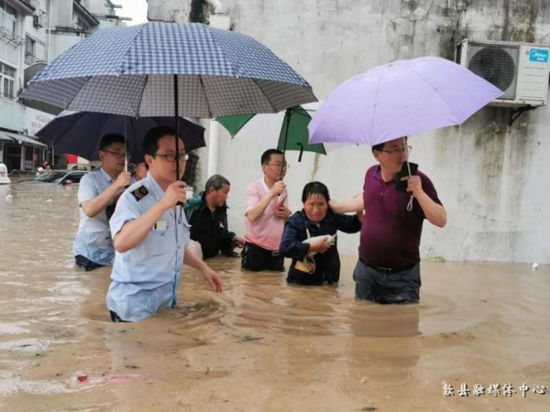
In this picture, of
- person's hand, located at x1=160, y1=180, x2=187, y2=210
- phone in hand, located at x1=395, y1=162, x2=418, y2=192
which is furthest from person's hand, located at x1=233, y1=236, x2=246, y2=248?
person's hand, located at x1=160, y1=180, x2=187, y2=210

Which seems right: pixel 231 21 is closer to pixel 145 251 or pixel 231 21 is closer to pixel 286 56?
pixel 286 56

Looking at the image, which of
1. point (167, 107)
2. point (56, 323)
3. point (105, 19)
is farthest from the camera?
point (105, 19)

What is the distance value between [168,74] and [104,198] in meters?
2.06

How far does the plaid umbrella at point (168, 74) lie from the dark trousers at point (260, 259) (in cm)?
190

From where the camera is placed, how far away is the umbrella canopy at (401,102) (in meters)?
3.25

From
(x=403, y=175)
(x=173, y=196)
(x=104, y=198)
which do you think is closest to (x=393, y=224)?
(x=403, y=175)

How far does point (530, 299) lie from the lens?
5.36 meters

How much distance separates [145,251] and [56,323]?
0.90 metres

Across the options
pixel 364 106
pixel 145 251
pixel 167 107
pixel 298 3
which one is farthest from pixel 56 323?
pixel 298 3

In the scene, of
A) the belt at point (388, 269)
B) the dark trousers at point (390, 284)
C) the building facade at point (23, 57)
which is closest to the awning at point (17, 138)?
the building facade at point (23, 57)

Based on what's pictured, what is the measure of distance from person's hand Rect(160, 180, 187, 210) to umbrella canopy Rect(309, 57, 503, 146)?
3.08 ft

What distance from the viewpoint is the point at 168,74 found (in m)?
3.33

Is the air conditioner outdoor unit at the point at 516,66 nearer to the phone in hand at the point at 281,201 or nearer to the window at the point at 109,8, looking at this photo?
the phone in hand at the point at 281,201

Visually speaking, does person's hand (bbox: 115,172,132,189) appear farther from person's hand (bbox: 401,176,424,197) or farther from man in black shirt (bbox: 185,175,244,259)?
person's hand (bbox: 401,176,424,197)
